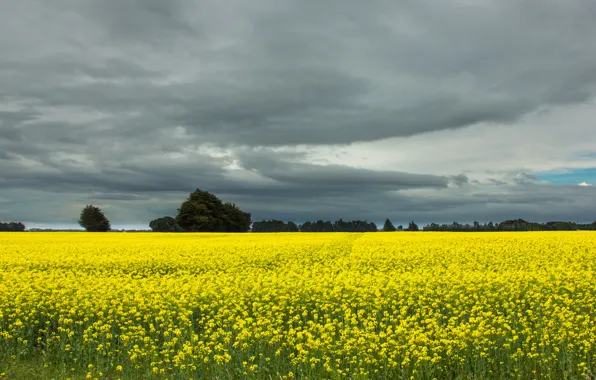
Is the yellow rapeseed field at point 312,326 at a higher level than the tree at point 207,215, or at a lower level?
lower

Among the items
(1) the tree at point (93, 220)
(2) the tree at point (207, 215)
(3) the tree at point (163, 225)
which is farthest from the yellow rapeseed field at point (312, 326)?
(3) the tree at point (163, 225)

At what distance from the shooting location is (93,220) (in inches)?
4097

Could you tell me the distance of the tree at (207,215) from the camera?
307 feet

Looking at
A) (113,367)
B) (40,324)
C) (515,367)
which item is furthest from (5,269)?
(515,367)

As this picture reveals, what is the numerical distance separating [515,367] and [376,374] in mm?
2922

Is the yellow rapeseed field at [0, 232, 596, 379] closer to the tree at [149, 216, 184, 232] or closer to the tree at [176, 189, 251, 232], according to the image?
the tree at [176, 189, 251, 232]

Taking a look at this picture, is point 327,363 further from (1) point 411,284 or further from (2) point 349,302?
(1) point 411,284

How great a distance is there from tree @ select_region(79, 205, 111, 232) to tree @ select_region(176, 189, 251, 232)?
2076 cm

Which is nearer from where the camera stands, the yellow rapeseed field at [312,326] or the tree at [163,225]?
the yellow rapeseed field at [312,326]

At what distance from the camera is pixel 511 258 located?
1009 inches

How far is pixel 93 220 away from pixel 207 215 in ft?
91.4

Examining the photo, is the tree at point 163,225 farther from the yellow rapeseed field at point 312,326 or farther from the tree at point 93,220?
the yellow rapeseed field at point 312,326

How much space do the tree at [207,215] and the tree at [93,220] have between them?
68.1ft

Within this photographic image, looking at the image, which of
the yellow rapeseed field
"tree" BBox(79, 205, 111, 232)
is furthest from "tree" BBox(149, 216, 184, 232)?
the yellow rapeseed field
